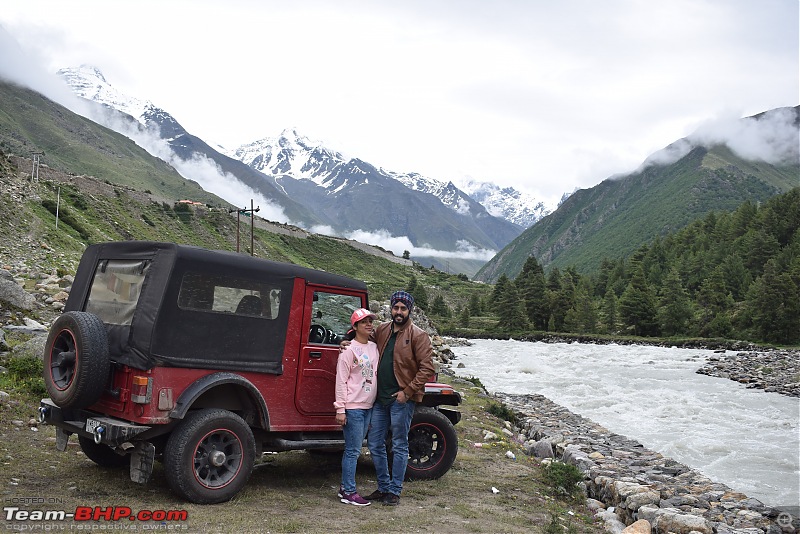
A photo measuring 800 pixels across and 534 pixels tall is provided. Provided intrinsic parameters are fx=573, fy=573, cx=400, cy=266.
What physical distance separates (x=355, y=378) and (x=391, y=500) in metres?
1.64

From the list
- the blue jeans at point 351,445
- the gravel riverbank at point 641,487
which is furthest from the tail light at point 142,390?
the gravel riverbank at point 641,487

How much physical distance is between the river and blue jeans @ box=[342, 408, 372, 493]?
33.2ft

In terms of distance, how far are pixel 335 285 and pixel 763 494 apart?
11.5m

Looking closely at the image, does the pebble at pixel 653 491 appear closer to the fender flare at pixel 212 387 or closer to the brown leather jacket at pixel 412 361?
the brown leather jacket at pixel 412 361

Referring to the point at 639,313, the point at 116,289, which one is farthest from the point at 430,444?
the point at 639,313

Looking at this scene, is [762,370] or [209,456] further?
[762,370]

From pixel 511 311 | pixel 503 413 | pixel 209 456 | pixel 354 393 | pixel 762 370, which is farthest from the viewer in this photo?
pixel 511 311

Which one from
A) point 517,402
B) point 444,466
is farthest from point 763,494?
point 517,402

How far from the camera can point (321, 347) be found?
7996mm

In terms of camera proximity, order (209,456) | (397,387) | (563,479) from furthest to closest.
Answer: (563,479)
(397,387)
(209,456)

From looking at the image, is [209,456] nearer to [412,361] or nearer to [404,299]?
[412,361]

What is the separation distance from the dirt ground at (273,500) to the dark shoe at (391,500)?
0.23 feet

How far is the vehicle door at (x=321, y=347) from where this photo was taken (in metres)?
7.78

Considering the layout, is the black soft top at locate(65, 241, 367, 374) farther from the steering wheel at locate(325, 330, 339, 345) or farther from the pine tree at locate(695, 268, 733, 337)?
the pine tree at locate(695, 268, 733, 337)
